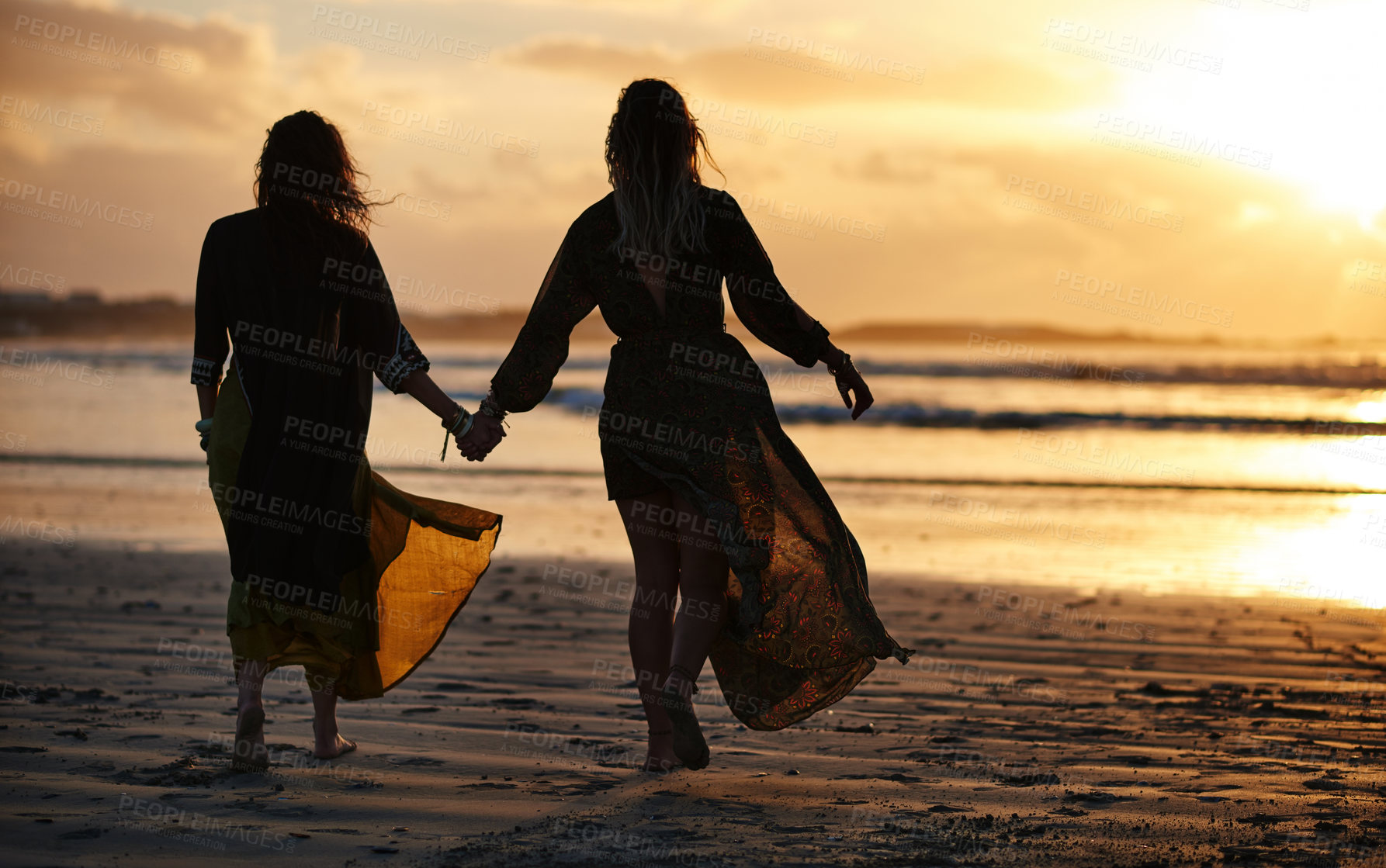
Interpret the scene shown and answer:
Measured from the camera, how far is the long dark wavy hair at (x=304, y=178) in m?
3.34

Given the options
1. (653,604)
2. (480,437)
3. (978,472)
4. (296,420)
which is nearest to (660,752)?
(653,604)

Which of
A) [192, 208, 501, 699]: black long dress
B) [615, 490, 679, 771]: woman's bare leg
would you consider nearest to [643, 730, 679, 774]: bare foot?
[615, 490, 679, 771]: woman's bare leg

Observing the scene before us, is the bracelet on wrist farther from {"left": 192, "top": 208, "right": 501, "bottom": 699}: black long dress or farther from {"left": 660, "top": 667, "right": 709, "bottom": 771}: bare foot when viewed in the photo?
{"left": 660, "top": 667, "right": 709, "bottom": 771}: bare foot

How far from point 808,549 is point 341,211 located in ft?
5.58

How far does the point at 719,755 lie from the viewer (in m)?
3.66

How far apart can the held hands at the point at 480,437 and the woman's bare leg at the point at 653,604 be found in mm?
498

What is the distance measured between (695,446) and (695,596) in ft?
1.48

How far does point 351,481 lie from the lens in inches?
136

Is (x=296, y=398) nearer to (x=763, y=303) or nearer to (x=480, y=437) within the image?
(x=480, y=437)

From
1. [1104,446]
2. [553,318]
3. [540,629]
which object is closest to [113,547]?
[540,629]

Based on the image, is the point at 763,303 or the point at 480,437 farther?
the point at 480,437

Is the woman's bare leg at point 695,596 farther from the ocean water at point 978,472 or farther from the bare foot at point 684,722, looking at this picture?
the ocean water at point 978,472

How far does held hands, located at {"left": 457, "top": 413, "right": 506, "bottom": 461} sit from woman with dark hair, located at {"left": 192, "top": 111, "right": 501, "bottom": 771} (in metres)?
0.10

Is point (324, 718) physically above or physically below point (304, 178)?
below
